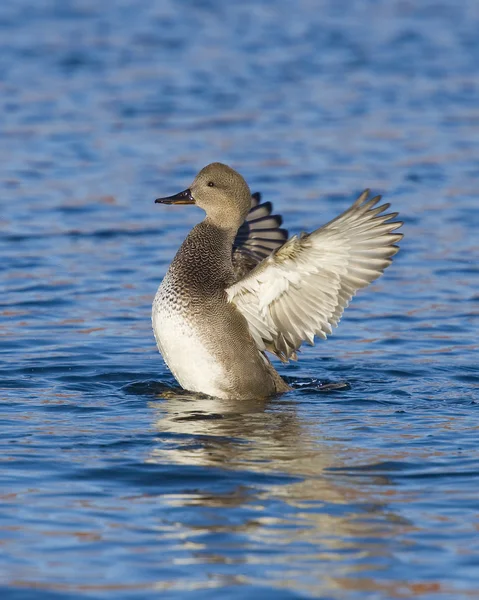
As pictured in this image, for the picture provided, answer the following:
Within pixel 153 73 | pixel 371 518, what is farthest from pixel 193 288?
pixel 153 73

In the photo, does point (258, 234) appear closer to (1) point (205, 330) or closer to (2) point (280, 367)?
(2) point (280, 367)

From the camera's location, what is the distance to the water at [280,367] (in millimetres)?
4730

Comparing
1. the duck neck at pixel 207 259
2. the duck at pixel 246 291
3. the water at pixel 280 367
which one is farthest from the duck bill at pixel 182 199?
the water at pixel 280 367

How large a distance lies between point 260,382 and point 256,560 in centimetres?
238

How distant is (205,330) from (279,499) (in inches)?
62.7

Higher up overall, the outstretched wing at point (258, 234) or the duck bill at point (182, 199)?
the duck bill at point (182, 199)

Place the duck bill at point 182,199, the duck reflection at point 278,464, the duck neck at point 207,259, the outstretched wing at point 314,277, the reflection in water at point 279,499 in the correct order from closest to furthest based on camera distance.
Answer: the reflection in water at point 279,499, the duck reflection at point 278,464, the outstretched wing at point 314,277, the duck neck at point 207,259, the duck bill at point 182,199

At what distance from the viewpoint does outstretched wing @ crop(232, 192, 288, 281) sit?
25.5ft

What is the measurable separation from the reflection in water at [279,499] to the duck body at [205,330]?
0.50 feet

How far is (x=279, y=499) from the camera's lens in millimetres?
5234

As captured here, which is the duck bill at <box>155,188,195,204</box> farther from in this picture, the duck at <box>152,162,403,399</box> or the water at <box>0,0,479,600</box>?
the water at <box>0,0,479,600</box>

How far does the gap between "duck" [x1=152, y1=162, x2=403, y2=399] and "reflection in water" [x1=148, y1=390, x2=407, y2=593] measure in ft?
0.86

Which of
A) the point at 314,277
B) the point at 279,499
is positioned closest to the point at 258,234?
the point at 314,277

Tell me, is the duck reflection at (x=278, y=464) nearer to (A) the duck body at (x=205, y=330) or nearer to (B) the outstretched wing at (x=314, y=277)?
(A) the duck body at (x=205, y=330)
